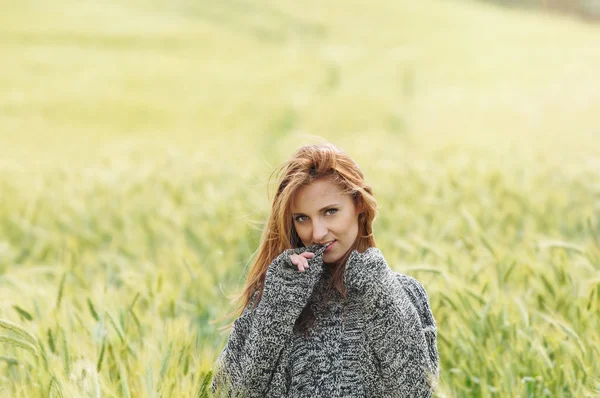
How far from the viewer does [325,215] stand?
1.69 m

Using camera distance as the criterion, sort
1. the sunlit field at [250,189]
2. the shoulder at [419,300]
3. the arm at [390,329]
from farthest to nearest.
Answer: the sunlit field at [250,189] < the shoulder at [419,300] < the arm at [390,329]

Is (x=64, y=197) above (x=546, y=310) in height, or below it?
below

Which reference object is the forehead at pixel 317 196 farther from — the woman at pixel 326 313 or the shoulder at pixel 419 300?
the shoulder at pixel 419 300

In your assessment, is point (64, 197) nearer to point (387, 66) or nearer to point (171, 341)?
point (171, 341)

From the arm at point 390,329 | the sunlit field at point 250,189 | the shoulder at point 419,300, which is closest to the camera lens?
the arm at point 390,329

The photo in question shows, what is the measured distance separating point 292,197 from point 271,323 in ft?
0.92

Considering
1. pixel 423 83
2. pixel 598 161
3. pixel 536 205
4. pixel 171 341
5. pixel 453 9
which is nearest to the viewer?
pixel 171 341

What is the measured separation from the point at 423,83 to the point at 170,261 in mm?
11949

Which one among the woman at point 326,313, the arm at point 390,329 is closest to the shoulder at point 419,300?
the woman at point 326,313

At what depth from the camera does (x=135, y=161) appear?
7.53 meters

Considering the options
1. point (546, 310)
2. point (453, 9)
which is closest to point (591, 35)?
point (453, 9)

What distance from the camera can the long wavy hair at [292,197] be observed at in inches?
66.7

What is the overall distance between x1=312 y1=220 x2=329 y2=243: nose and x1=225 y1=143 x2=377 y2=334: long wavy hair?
3.3 inches

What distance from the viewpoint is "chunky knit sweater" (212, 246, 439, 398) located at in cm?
162
